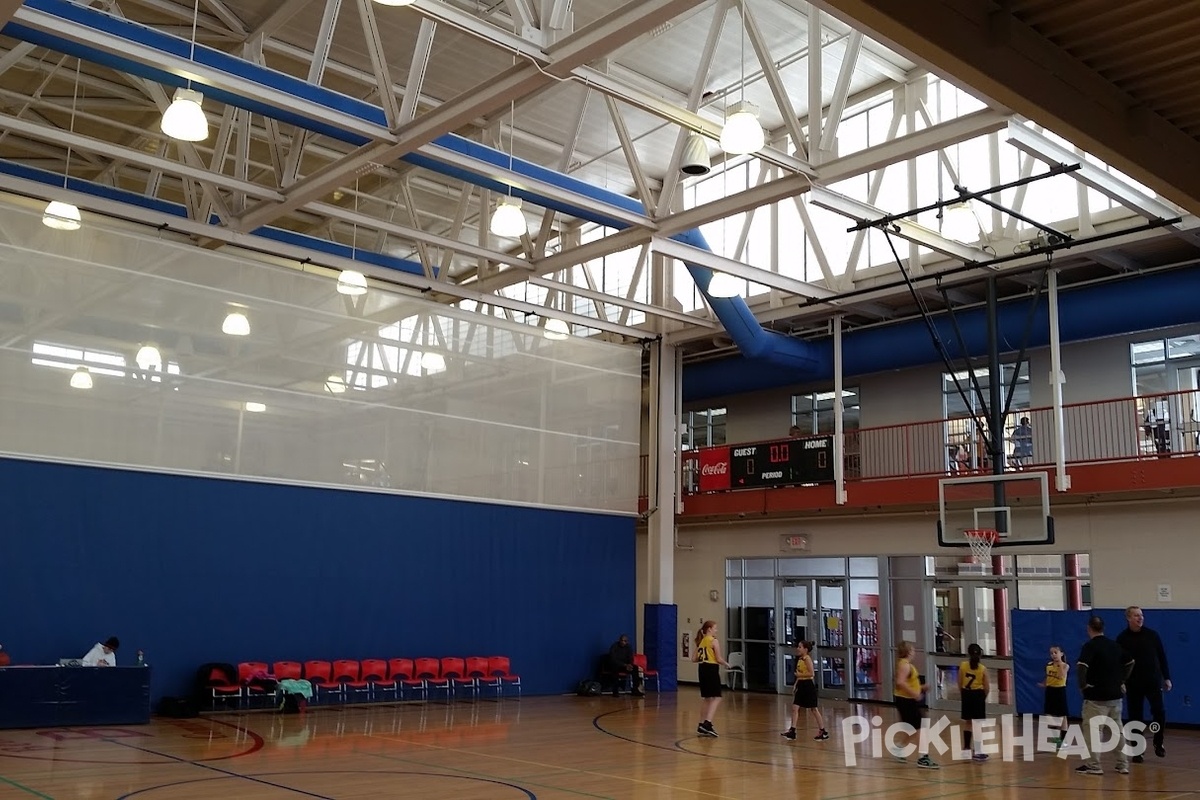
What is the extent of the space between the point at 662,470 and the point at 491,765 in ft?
41.0

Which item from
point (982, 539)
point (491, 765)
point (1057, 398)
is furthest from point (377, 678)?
point (1057, 398)

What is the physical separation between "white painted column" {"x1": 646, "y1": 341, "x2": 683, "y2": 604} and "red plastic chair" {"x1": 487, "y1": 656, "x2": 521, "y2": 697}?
12.7 ft

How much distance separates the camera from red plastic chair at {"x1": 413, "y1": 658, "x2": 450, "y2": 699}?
19500 millimetres

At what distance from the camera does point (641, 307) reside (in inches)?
843

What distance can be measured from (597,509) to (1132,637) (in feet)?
40.8

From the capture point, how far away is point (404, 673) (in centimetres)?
1933

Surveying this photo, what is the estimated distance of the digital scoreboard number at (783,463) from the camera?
859 inches

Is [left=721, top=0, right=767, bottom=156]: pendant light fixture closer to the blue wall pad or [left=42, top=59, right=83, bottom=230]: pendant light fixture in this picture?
[left=42, top=59, right=83, bottom=230]: pendant light fixture

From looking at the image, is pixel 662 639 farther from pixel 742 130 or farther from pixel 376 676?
pixel 742 130

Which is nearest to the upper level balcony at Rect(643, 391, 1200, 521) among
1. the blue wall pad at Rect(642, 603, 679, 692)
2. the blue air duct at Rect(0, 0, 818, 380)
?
the blue wall pad at Rect(642, 603, 679, 692)

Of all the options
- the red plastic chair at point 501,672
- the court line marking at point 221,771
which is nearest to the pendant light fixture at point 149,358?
the court line marking at point 221,771

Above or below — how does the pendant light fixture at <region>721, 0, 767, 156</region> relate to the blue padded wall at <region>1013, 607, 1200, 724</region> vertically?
above

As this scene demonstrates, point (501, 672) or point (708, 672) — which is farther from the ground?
point (708, 672)

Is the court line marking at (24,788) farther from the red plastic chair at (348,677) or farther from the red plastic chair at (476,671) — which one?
the red plastic chair at (476,671)
